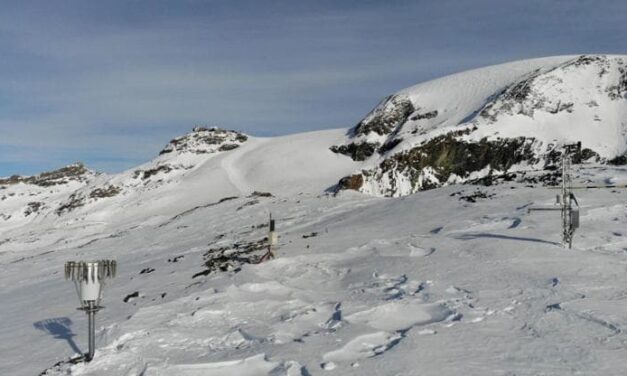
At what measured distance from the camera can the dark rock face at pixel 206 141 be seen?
77.9 meters

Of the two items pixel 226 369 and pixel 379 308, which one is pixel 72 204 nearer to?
pixel 379 308

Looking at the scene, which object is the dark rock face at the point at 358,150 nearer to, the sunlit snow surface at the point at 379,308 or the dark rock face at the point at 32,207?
the sunlit snow surface at the point at 379,308

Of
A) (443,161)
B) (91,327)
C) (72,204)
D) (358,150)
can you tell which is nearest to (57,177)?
(72,204)

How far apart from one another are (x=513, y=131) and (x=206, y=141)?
47.3 metres

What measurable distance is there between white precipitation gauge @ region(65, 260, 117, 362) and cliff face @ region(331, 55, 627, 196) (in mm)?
35628

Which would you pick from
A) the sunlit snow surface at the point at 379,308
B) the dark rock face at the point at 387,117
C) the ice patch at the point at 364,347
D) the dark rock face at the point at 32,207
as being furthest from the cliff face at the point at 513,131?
the dark rock face at the point at 32,207

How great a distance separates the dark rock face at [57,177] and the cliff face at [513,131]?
58.1 metres

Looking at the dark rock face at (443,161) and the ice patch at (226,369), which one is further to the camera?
the dark rock face at (443,161)

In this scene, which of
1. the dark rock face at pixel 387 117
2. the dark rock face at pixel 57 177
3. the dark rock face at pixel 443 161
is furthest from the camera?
the dark rock face at pixel 57 177

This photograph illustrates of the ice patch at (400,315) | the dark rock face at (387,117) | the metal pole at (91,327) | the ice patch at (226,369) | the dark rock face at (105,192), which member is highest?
the dark rock face at (387,117)

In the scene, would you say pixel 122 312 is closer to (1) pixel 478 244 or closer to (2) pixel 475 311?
(2) pixel 475 311

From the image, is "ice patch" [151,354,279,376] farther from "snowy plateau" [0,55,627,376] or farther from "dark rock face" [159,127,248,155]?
"dark rock face" [159,127,248,155]

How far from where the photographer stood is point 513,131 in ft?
150

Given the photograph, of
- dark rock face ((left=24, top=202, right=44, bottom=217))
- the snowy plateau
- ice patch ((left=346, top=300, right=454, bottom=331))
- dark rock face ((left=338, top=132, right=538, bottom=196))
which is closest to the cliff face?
dark rock face ((left=338, top=132, right=538, bottom=196))
